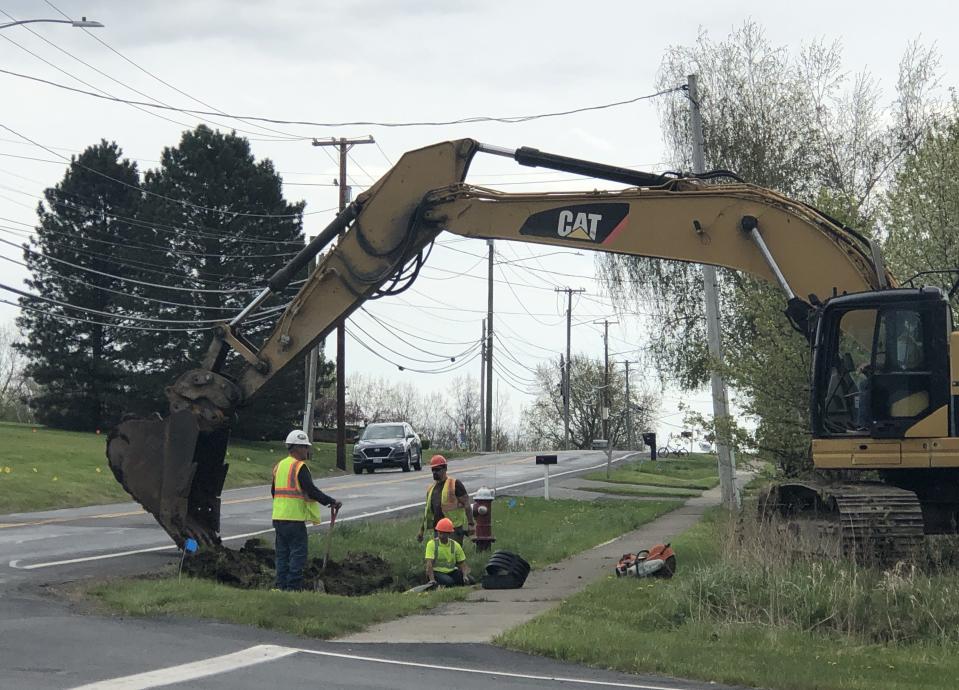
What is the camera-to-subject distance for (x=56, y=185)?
178 feet

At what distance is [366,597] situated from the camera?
1338 centimetres

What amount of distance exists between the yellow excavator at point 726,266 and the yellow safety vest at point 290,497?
5.67 feet

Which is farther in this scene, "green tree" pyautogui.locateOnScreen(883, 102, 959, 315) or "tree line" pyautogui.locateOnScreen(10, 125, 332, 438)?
"tree line" pyautogui.locateOnScreen(10, 125, 332, 438)

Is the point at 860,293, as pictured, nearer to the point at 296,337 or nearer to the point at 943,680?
the point at 943,680

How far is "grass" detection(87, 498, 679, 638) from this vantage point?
37.3 feet

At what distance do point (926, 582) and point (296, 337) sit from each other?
25.7ft

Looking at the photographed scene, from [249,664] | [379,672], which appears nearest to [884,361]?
[379,672]

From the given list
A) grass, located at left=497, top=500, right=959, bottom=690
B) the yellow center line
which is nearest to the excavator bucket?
grass, located at left=497, top=500, right=959, bottom=690

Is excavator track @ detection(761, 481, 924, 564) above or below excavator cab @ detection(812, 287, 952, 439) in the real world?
below

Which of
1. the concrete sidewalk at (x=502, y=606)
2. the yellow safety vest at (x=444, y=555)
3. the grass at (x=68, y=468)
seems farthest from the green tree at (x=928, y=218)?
the grass at (x=68, y=468)

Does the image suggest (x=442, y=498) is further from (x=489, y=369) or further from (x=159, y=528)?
(x=489, y=369)

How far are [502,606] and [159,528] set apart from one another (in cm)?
948

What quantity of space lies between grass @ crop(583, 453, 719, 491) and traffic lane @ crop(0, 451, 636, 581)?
4.07m

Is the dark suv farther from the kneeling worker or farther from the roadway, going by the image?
the roadway
